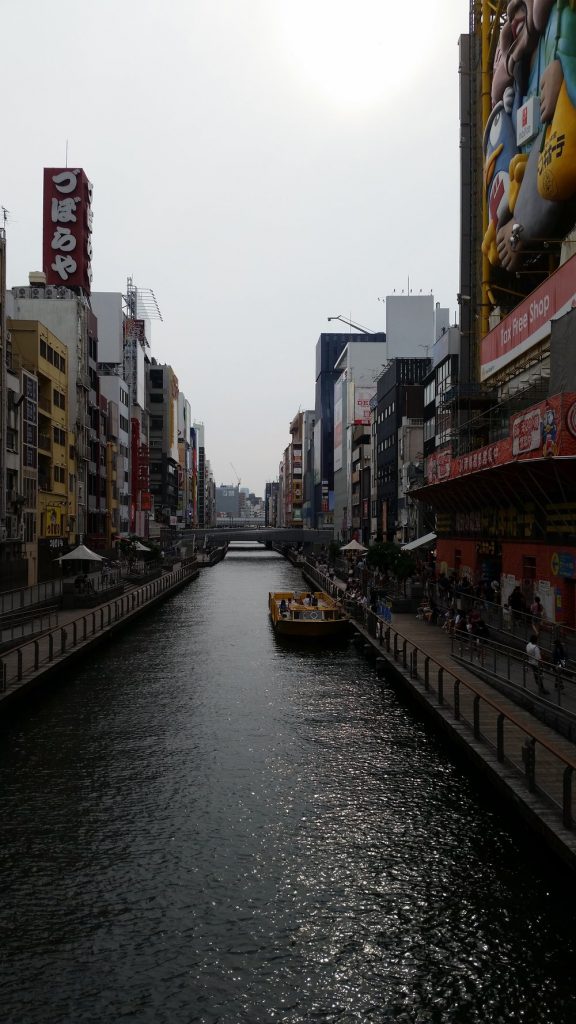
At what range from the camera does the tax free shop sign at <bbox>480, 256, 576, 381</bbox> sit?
33.8 meters

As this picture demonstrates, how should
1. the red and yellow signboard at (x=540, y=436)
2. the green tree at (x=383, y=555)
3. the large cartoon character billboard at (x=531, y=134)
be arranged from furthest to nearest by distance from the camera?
the green tree at (x=383, y=555), the large cartoon character billboard at (x=531, y=134), the red and yellow signboard at (x=540, y=436)

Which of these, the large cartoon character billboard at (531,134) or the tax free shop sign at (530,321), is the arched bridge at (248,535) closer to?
the tax free shop sign at (530,321)

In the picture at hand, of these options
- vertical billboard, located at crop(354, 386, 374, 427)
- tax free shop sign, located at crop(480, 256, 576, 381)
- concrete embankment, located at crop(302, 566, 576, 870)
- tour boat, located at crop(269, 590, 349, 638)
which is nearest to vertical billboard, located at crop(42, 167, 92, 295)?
tax free shop sign, located at crop(480, 256, 576, 381)

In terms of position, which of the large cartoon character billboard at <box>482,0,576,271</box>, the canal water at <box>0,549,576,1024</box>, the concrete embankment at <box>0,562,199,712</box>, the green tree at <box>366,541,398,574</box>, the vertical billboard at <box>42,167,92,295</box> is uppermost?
the vertical billboard at <box>42,167,92,295</box>

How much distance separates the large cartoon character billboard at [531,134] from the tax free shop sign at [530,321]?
3.63 metres

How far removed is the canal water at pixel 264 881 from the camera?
444 inches

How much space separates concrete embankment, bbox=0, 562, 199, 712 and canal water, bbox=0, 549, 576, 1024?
4.55 feet

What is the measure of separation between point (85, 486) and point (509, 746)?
7084cm

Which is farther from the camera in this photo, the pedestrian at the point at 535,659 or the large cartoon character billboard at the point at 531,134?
the large cartoon character billboard at the point at 531,134

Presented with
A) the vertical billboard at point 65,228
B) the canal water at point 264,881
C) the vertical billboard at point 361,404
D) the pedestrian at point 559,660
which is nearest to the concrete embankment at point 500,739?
the canal water at point 264,881

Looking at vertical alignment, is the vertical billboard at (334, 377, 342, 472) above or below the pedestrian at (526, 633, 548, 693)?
above

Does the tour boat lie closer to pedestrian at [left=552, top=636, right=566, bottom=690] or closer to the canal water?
the canal water

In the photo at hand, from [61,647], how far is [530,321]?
27.0m

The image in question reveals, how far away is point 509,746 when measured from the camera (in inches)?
749
